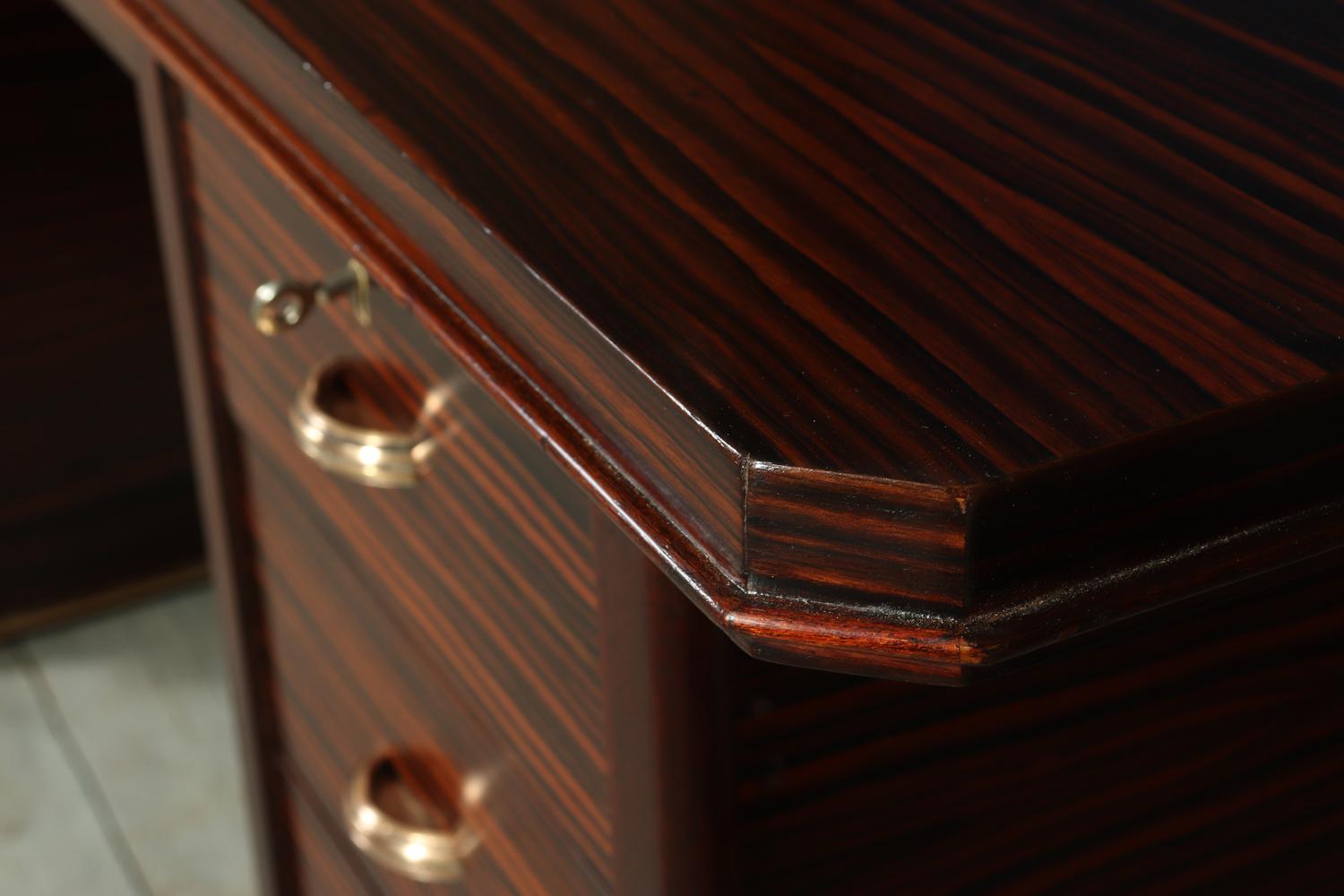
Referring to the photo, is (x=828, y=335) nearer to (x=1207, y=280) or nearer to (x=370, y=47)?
(x=1207, y=280)

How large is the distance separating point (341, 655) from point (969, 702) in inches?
11.7

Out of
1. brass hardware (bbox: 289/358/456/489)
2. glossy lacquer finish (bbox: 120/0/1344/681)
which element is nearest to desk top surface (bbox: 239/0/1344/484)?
glossy lacquer finish (bbox: 120/0/1344/681)

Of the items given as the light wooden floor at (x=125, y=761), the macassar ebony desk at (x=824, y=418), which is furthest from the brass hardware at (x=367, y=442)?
the light wooden floor at (x=125, y=761)

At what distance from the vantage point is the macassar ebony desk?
307mm

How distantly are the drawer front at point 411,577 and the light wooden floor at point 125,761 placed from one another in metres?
0.47

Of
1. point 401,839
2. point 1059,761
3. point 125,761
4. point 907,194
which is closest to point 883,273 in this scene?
point 907,194

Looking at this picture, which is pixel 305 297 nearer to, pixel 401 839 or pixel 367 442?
pixel 367 442

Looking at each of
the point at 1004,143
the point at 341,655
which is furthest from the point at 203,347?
the point at 1004,143

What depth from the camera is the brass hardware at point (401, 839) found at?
550 millimetres

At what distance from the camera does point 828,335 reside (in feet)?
1.06

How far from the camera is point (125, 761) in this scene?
47.4 inches

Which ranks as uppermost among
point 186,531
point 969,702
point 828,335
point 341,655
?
point 828,335

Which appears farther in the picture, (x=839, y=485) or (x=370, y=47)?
(x=370, y=47)

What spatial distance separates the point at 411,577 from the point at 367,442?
0.18 ft
